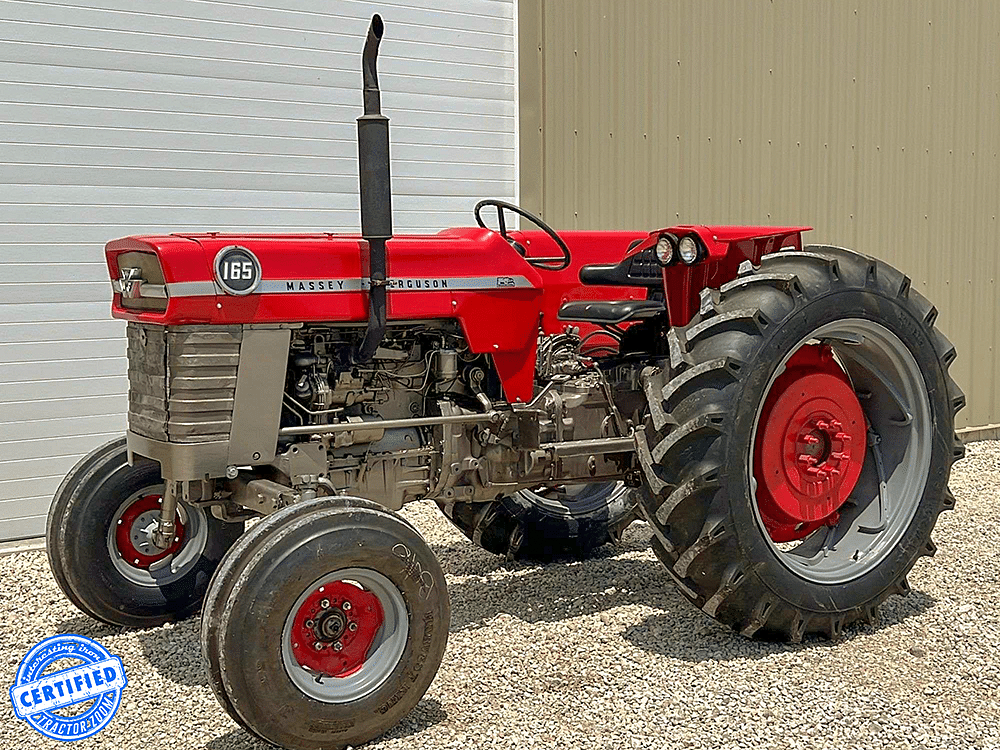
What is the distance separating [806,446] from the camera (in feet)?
13.9

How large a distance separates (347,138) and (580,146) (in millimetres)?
1508

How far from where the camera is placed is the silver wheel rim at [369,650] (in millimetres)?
3236

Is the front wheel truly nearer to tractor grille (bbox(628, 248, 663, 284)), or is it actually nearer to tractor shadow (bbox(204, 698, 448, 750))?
tractor shadow (bbox(204, 698, 448, 750))

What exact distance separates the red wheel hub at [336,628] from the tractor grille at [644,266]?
188 centimetres

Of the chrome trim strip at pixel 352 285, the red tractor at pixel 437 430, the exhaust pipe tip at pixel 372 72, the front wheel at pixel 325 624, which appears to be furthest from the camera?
the chrome trim strip at pixel 352 285

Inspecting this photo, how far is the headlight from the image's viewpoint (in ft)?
13.8

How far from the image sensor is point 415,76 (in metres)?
6.82

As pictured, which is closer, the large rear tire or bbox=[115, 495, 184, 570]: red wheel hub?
the large rear tire

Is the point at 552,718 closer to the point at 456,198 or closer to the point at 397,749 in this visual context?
the point at 397,749

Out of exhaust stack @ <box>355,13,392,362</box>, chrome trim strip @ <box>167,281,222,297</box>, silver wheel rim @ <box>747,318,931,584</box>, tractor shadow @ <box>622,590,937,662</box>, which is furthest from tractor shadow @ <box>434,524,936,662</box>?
Result: chrome trim strip @ <box>167,281,222,297</box>

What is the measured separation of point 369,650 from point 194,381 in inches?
39.6

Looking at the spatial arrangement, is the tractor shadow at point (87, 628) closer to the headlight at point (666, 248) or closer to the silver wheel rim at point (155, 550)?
the silver wheel rim at point (155, 550)

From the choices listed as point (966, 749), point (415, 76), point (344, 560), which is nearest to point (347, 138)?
point (415, 76)

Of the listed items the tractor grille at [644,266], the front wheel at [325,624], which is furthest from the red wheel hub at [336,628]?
the tractor grille at [644,266]
